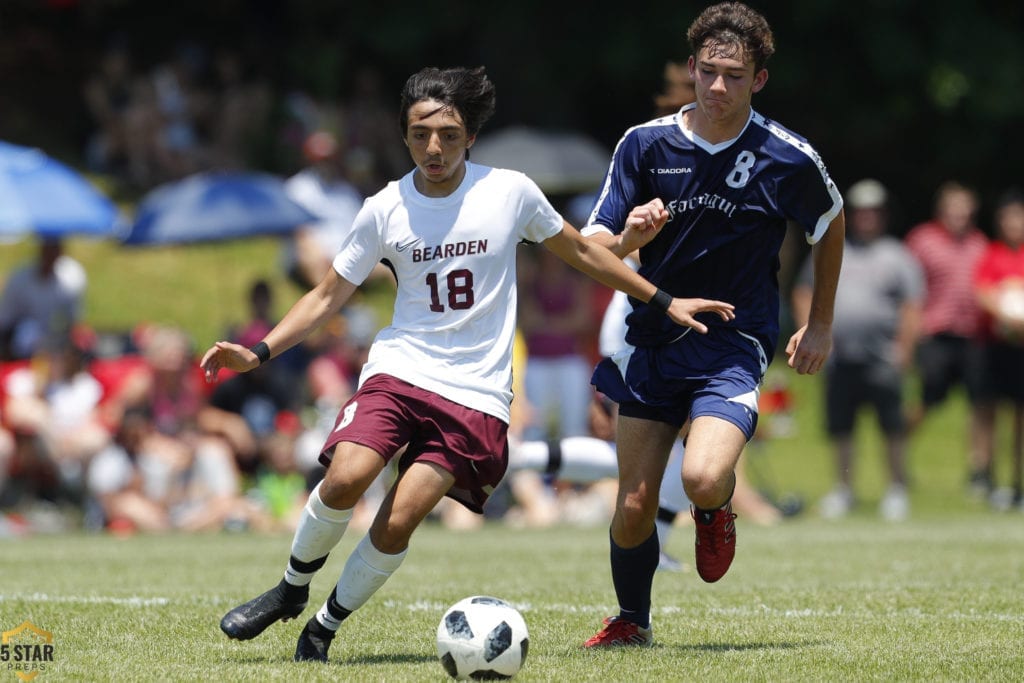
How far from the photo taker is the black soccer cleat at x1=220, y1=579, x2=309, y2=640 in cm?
618

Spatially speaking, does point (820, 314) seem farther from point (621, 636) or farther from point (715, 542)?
point (621, 636)

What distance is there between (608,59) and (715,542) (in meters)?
16.0

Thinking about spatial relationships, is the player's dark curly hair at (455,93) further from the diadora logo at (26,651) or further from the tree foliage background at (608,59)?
the tree foliage background at (608,59)

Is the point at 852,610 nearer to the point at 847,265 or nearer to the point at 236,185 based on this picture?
the point at 847,265

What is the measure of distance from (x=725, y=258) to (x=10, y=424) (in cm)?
867

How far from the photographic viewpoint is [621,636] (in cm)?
653

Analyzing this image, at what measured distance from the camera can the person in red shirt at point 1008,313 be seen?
14898 millimetres

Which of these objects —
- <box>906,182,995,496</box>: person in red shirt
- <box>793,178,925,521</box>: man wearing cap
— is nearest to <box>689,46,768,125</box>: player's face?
<box>793,178,925,521</box>: man wearing cap

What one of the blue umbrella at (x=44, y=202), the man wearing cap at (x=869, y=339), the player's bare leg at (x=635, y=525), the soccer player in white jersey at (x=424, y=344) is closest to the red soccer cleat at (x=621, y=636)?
the player's bare leg at (x=635, y=525)

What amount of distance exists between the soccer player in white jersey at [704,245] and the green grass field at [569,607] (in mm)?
525

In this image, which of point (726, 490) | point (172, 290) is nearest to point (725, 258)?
point (726, 490)

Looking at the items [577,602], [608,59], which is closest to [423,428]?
[577,602]

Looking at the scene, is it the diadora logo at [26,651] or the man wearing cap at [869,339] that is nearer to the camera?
the diadora logo at [26,651]

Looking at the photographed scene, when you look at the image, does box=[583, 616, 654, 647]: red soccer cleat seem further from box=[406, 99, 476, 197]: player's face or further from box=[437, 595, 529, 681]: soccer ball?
box=[406, 99, 476, 197]: player's face
